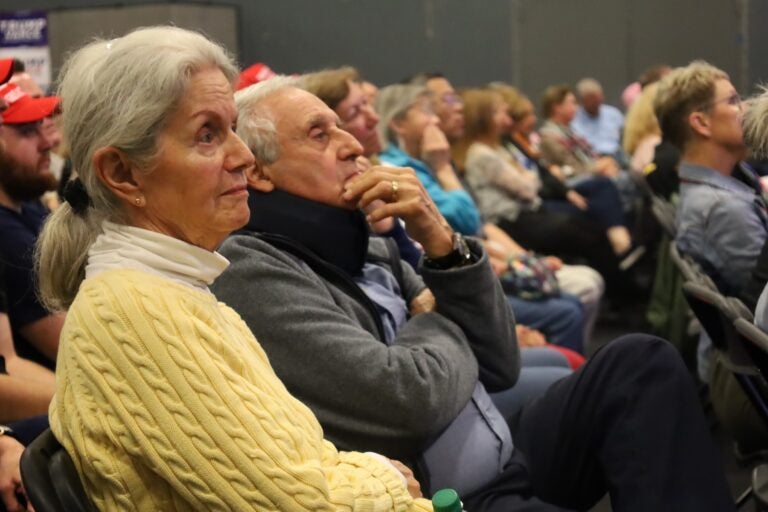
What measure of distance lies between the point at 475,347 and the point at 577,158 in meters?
6.02

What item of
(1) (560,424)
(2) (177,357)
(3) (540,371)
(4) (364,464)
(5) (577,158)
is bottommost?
(5) (577,158)

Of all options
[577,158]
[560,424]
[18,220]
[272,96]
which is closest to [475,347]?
[560,424]

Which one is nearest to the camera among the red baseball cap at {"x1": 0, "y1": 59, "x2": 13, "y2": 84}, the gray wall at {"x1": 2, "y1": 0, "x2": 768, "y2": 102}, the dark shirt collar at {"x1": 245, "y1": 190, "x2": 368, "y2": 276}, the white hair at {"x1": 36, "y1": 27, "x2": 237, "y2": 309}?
the white hair at {"x1": 36, "y1": 27, "x2": 237, "y2": 309}

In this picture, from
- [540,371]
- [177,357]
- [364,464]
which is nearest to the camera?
[177,357]

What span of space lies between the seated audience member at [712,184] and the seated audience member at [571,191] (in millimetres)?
2897

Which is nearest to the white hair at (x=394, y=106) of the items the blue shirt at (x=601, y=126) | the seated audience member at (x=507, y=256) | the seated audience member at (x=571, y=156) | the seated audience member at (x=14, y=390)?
the seated audience member at (x=507, y=256)

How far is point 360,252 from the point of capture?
7.27ft

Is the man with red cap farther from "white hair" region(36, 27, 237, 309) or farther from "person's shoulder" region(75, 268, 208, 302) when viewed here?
"person's shoulder" region(75, 268, 208, 302)

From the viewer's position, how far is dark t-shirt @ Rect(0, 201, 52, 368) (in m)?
2.65

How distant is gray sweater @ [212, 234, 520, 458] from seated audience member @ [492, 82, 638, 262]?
475cm

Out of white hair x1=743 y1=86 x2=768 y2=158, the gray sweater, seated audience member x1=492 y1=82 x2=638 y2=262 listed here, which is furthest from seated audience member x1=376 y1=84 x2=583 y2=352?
the gray sweater

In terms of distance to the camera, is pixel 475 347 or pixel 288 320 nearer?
pixel 288 320

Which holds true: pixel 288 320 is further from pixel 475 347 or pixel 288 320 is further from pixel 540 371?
pixel 540 371

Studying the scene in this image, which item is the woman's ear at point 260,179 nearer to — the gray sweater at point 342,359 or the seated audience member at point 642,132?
the gray sweater at point 342,359
